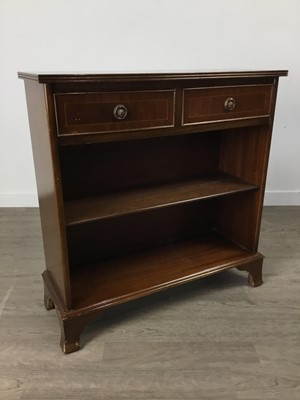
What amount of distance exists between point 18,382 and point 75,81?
3.24ft

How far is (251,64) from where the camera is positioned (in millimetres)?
2271

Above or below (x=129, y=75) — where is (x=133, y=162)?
below

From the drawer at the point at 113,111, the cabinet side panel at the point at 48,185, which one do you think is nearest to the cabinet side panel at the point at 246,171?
the drawer at the point at 113,111

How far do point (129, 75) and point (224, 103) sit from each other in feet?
1.34

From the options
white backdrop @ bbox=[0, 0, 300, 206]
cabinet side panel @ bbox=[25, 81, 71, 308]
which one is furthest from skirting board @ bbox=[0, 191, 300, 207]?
cabinet side panel @ bbox=[25, 81, 71, 308]

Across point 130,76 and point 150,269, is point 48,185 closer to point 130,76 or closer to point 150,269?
point 130,76

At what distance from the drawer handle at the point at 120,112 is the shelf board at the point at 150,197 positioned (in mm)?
361

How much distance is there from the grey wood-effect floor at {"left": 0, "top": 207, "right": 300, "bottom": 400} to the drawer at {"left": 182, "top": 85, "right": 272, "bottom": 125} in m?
0.80

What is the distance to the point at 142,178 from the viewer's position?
161 centimetres

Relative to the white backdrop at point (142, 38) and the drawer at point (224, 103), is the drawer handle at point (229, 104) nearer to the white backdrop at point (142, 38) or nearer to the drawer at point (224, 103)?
the drawer at point (224, 103)

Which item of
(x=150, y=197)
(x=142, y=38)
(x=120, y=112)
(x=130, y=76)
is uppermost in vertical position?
(x=142, y=38)

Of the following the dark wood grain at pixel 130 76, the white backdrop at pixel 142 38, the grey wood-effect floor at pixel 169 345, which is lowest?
the grey wood-effect floor at pixel 169 345

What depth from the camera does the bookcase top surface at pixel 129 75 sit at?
0.99 m

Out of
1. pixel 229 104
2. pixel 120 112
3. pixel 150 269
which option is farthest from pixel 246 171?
pixel 120 112
